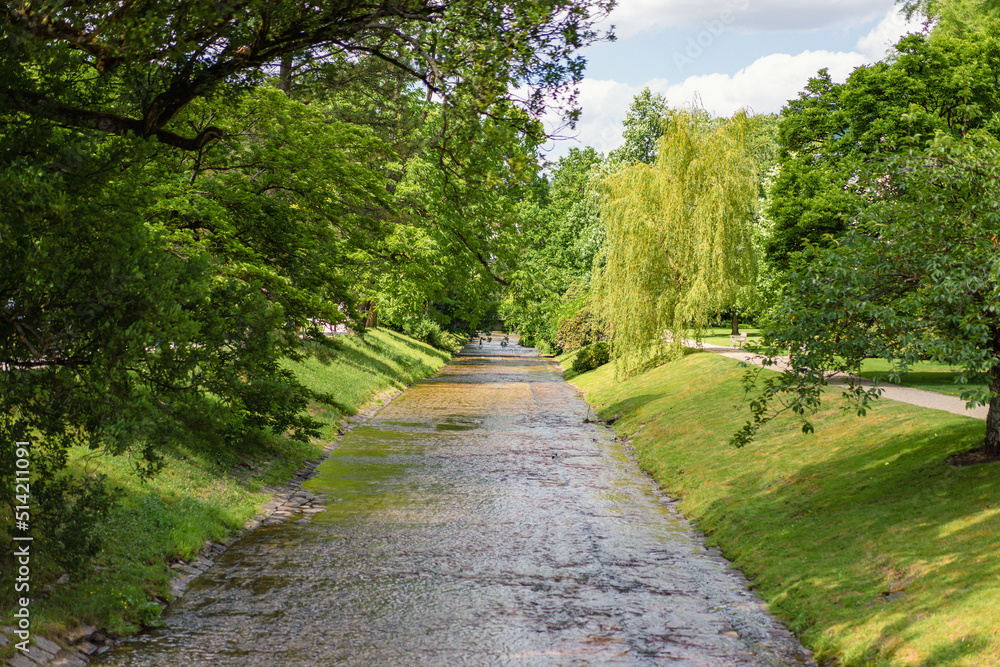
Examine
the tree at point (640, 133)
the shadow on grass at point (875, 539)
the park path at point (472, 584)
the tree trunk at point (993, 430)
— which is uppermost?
the tree at point (640, 133)

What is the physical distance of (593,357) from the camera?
47.1m

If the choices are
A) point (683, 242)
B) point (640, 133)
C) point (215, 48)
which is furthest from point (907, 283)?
point (640, 133)

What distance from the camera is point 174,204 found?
45.3ft

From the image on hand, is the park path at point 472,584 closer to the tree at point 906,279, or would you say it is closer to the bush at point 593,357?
the tree at point 906,279

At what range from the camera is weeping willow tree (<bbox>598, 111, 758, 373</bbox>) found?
31.6 meters

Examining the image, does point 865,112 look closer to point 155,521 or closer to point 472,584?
point 472,584

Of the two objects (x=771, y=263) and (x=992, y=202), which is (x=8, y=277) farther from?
(x=771, y=263)

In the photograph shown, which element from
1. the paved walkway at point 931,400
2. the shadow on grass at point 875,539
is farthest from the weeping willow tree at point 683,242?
the shadow on grass at point 875,539

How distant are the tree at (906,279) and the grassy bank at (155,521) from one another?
28.4ft

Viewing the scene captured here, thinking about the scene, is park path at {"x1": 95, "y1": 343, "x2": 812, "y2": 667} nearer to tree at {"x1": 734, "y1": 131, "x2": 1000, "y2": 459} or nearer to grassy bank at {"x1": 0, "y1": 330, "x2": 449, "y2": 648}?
grassy bank at {"x1": 0, "y1": 330, "x2": 449, "y2": 648}

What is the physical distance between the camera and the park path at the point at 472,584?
975cm

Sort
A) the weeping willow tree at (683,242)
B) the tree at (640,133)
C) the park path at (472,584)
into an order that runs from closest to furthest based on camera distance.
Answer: the park path at (472,584) → the weeping willow tree at (683,242) → the tree at (640,133)

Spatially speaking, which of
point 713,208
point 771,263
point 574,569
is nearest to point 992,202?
point 574,569

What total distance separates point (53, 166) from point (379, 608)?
675cm
